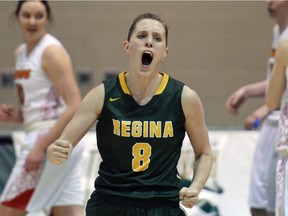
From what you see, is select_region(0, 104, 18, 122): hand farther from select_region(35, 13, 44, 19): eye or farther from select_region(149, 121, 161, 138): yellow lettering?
select_region(149, 121, 161, 138): yellow lettering

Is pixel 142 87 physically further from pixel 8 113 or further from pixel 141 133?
pixel 8 113

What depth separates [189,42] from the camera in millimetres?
7059

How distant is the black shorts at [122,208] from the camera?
11.0 feet

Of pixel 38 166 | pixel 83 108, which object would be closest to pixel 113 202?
pixel 83 108

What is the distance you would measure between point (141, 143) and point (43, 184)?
1.51 m

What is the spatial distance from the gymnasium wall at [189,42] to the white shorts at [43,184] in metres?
2.26

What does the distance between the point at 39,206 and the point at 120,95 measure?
158cm

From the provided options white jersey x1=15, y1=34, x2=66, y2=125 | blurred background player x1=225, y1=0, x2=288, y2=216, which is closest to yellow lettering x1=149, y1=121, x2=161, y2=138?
white jersey x1=15, y1=34, x2=66, y2=125

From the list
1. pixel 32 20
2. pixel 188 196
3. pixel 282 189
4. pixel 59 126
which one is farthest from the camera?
pixel 32 20

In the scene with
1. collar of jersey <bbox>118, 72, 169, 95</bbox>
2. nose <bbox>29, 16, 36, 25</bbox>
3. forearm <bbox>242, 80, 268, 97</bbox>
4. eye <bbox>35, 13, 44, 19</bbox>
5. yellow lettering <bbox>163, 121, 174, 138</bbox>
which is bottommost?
forearm <bbox>242, 80, 268, 97</bbox>

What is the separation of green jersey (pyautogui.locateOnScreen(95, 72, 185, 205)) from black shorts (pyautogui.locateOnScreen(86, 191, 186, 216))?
1.1 inches

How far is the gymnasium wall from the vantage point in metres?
7.01

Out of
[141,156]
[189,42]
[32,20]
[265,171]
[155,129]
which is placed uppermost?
[32,20]

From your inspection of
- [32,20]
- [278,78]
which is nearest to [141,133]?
[278,78]
